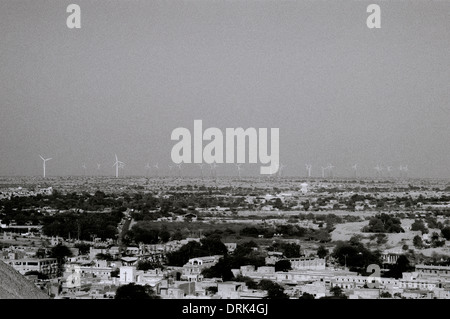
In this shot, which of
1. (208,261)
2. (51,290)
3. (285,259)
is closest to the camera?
(51,290)

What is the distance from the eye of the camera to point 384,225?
21.9 metres

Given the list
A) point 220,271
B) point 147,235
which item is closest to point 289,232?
point 147,235

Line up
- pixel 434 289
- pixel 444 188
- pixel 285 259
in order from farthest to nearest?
pixel 444 188
pixel 285 259
pixel 434 289

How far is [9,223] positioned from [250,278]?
8.59 m

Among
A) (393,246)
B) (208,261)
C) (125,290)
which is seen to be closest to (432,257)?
(393,246)

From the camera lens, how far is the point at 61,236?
17453 mm

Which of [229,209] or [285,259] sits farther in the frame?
[229,209]

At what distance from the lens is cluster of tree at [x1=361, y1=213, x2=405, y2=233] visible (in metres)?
21.0

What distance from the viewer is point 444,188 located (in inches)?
993

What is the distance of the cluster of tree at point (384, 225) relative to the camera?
21031 millimetres

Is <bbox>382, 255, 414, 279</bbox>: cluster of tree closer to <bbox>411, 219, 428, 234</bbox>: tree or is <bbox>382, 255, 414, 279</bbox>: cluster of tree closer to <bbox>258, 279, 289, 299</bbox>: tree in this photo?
<bbox>258, 279, 289, 299</bbox>: tree

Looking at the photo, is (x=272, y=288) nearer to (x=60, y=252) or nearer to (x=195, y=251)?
(x=195, y=251)

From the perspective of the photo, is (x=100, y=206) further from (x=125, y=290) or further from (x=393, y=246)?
(x=125, y=290)

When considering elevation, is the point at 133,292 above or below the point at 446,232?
above
